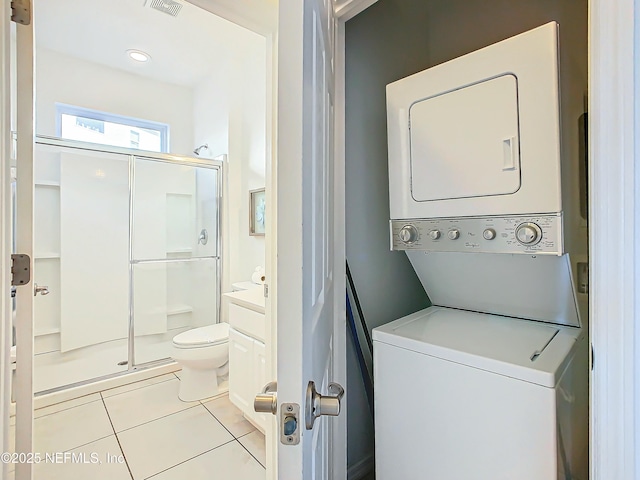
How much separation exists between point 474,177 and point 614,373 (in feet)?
2.29

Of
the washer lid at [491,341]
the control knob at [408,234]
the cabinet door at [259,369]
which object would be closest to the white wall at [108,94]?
the cabinet door at [259,369]

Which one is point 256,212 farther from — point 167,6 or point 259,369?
point 167,6

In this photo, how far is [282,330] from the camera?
1.74 feet

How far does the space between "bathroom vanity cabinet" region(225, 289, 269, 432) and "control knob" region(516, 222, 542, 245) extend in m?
1.33

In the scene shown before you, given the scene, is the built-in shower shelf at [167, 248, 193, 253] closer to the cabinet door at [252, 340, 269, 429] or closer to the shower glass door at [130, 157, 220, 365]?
the shower glass door at [130, 157, 220, 365]

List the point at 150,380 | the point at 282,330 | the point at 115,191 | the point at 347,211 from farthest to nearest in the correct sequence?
the point at 115,191 < the point at 150,380 < the point at 347,211 < the point at 282,330

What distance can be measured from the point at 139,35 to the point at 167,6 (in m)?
0.57

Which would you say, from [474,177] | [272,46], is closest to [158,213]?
[272,46]

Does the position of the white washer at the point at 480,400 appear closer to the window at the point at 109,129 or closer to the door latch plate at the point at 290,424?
the door latch plate at the point at 290,424

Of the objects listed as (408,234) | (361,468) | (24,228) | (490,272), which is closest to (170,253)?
(24,228)

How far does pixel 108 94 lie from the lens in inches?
125

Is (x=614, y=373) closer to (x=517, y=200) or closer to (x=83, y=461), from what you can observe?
(x=517, y=200)

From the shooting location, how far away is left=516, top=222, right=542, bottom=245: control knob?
1.02 metres

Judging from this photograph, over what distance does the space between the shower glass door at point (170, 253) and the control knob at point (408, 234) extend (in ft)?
8.03
